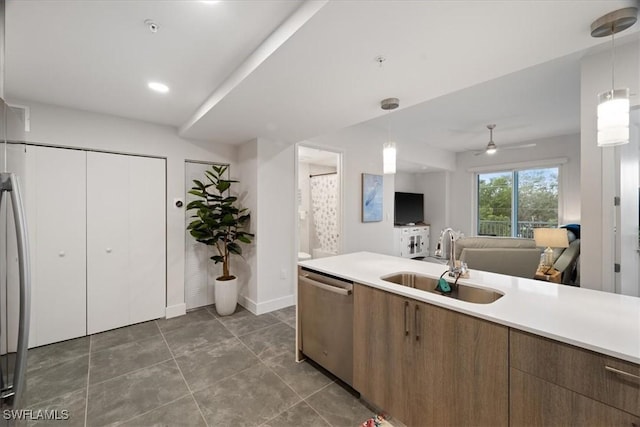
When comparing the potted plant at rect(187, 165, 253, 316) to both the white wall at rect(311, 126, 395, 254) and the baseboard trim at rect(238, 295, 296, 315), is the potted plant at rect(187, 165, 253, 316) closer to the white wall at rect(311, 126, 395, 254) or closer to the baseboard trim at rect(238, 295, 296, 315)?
the baseboard trim at rect(238, 295, 296, 315)

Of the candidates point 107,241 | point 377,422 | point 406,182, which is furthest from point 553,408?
point 406,182

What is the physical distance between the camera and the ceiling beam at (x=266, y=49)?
49.6 inches

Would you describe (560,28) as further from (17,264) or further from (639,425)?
(17,264)

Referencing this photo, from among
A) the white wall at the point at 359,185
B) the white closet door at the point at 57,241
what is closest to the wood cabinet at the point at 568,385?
the white wall at the point at 359,185

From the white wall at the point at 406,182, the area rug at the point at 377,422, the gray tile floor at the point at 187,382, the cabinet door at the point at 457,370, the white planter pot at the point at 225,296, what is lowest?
the gray tile floor at the point at 187,382

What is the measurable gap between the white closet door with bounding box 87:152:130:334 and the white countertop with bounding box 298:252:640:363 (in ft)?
8.86

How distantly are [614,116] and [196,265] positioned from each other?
13.1 ft

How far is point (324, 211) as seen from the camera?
5207mm

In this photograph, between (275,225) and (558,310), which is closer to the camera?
(558,310)

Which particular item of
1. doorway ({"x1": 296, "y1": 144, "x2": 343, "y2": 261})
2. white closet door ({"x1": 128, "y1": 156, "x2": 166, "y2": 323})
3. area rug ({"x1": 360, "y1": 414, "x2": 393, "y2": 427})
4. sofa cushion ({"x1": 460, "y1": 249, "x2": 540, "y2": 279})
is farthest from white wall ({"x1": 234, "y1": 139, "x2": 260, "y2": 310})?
sofa cushion ({"x1": 460, "y1": 249, "x2": 540, "y2": 279})

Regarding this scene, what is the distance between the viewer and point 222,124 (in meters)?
2.84

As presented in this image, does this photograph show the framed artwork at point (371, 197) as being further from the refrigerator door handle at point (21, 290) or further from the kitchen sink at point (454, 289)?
the refrigerator door handle at point (21, 290)

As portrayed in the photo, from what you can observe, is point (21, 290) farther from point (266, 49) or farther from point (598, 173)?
point (598, 173)

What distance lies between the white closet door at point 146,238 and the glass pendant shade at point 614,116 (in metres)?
3.85
